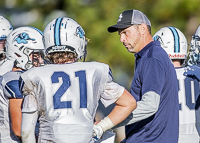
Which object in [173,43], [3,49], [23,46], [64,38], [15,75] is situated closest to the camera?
[64,38]

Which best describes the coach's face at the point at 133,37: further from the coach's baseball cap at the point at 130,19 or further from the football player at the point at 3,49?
the football player at the point at 3,49

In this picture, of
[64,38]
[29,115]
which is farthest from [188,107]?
[29,115]

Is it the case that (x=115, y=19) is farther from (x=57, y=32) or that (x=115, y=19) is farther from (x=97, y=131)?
(x=97, y=131)

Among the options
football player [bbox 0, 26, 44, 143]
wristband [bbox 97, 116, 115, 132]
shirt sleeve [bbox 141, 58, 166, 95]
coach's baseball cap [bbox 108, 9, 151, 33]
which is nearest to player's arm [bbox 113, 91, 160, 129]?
shirt sleeve [bbox 141, 58, 166, 95]

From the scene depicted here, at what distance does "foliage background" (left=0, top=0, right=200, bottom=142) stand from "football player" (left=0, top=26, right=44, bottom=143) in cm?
648

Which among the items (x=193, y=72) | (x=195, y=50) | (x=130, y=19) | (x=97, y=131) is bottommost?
(x=97, y=131)

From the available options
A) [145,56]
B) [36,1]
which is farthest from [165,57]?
[36,1]

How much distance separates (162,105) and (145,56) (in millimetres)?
471

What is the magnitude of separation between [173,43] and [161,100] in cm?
150

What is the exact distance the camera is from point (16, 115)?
419 centimetres

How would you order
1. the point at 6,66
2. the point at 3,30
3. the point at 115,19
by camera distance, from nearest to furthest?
the point at 6,66 → the point at 3,30 → the point at 115,19

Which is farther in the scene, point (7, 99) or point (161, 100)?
point (7, 99)

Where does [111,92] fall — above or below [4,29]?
below

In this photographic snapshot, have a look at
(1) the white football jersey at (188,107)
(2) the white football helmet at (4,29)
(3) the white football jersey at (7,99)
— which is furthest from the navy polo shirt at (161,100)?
(2) the white football helmet at (4,29)
